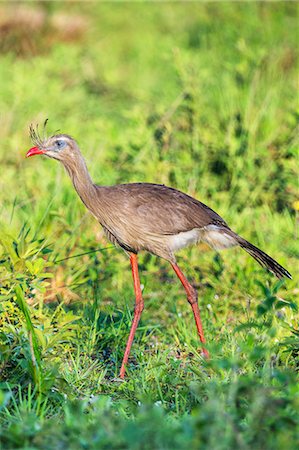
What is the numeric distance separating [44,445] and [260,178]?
141 inches

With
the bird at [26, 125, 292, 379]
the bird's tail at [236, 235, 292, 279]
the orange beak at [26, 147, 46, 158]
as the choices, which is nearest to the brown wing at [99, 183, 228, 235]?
the bird at [26, 125, 292, 379]

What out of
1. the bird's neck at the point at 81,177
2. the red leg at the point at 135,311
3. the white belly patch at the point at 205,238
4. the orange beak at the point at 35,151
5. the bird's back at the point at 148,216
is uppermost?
the orange beak at the point at 35,151

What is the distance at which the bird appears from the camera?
163 inches

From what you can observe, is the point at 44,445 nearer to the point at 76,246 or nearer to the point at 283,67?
the point at 76,246

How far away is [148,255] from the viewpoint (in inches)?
206

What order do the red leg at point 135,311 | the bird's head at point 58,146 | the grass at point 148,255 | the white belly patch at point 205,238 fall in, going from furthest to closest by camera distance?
the white belly patch at point 205,238, the bird's head at point 58,146, the red leg at point 135,311, the grass at point 148,255

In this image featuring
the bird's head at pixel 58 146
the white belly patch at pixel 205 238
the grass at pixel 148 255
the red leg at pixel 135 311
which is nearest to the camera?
the grass at pixel 148 255

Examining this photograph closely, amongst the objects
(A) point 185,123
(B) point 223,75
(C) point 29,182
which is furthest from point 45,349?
(B) point 223,75

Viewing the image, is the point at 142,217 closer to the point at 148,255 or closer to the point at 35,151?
the point at 35,151

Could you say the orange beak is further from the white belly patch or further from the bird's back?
the white belly patch

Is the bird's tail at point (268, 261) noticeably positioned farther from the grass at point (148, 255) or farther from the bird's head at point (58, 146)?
the bird's head at point (58, 146)

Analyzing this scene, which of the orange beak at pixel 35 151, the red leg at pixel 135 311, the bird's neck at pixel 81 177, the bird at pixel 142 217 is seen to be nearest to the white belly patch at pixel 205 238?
the bird at pixel 142 217

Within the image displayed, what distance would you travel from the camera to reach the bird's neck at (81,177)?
4.14 meters

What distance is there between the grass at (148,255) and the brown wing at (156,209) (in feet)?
0.95
